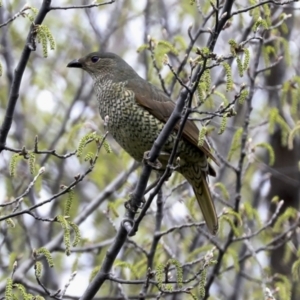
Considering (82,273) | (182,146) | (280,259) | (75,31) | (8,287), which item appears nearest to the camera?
(8,287)

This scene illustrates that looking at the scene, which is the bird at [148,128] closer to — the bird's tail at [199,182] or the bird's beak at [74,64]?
the bird's tail at [199,182]

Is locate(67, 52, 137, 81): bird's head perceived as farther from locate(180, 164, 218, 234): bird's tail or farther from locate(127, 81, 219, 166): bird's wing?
locate(180, 164, 218, 234): bird's tail

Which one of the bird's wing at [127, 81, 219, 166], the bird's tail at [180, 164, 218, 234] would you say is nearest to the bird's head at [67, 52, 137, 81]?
the bird's wing at [127, 81, 219, 166]

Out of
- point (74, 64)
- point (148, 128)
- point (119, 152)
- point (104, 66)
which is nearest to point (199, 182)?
point (148, 128)

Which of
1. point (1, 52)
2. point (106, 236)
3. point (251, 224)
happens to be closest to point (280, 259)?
point (251, 224)

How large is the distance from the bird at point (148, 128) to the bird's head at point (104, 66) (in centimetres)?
12

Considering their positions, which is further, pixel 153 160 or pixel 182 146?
pixel 182 146

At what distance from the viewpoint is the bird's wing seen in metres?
5.49

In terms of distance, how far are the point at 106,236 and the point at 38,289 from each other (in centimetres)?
336

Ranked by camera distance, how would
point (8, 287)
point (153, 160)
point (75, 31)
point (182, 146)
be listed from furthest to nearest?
point (75, 31), point (182, 146), point (153, 160), point (8, 287)

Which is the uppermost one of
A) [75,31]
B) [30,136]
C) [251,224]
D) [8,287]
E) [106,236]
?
[75,31]

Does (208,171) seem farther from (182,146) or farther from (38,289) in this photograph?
(38,289)

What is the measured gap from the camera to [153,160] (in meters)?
4.47

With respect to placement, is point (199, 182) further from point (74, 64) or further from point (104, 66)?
point (74, 64)
